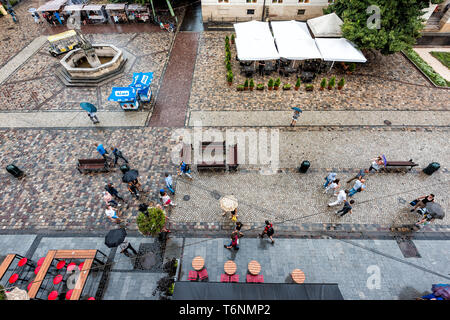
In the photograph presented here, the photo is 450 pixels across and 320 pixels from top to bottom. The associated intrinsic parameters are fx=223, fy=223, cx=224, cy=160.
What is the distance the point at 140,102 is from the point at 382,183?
52.6ft

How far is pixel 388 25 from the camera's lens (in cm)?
1588

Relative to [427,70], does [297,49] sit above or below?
above

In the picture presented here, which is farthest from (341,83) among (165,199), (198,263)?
(198,263)

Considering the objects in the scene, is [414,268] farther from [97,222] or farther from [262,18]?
[262,18]

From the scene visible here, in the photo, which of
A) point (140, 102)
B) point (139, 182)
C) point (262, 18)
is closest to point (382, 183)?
point (139, 182)

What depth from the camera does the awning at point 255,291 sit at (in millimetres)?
6613

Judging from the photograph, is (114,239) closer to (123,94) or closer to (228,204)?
(228,204)

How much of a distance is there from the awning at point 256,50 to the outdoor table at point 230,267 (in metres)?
13.7

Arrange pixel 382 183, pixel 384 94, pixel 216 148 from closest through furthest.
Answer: pixel 382 183, pixel 216 148, pixel 384 94

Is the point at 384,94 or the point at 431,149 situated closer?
the point at 431,149

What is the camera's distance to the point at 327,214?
10.7m

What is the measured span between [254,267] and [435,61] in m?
24.4
